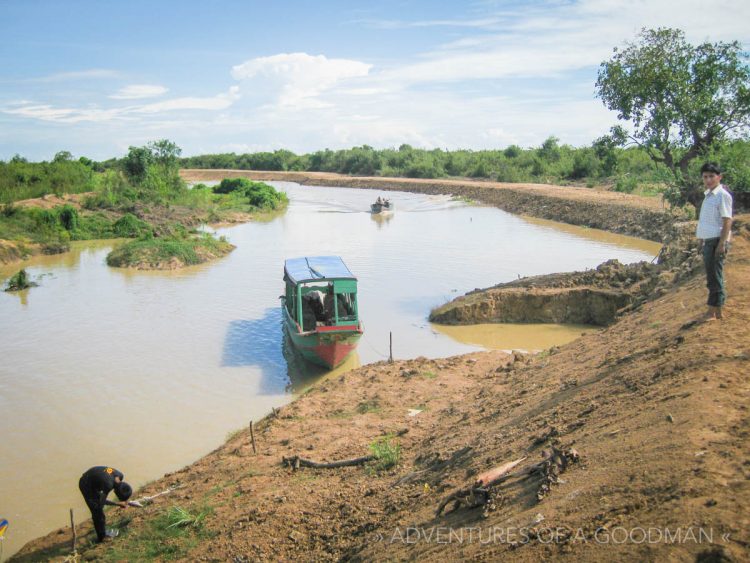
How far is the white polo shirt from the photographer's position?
6.70 meters

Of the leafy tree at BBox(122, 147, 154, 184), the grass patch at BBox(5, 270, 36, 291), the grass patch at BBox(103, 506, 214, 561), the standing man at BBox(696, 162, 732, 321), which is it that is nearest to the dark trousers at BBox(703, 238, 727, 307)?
the standing man at BBox(696, 162, 732, 321)

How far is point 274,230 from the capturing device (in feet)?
120

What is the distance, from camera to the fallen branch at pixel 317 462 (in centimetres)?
727

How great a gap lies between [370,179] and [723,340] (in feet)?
218

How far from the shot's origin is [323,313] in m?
14.1

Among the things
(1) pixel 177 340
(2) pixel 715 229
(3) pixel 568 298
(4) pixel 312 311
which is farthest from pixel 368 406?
(3) pixel 568 298

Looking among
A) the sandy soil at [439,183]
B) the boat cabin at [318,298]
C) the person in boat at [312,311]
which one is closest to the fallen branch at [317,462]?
the boat cabin at [318,298]

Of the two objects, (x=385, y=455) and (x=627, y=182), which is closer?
(x=385, y=455)

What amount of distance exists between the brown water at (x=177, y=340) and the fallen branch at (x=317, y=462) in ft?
8.37

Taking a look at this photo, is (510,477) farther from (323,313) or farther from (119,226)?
(119,226)

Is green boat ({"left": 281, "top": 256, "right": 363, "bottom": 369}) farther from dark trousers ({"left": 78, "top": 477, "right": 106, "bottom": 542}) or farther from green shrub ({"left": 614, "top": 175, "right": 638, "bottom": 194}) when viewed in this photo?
green shrub ({"left": 614, "top": 175, "right": 638, "bottom": 194})

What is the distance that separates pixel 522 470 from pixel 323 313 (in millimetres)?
9438

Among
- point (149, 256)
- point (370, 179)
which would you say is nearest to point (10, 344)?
point (149, 256)

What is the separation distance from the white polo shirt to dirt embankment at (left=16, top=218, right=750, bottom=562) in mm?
1003
